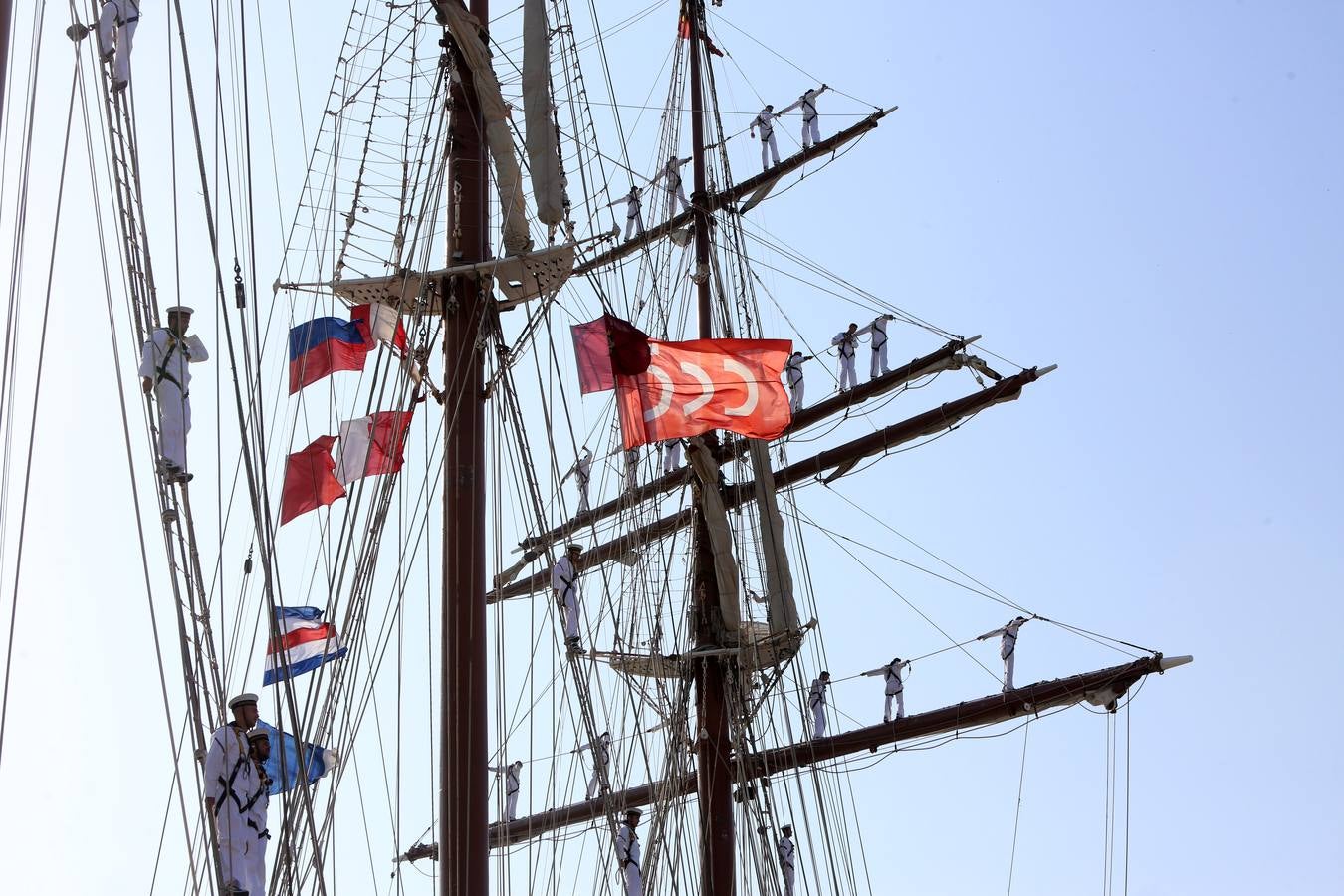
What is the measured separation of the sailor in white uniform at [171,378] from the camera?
10.2 meters

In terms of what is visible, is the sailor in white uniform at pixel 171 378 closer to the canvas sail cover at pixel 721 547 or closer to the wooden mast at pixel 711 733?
the wooden mast at pixel 711 733

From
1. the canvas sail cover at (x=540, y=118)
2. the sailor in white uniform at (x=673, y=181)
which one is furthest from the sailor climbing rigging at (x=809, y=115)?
the canvas sail cover at (x=540, y=118)

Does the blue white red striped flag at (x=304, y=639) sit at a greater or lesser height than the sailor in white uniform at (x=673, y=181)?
lesser

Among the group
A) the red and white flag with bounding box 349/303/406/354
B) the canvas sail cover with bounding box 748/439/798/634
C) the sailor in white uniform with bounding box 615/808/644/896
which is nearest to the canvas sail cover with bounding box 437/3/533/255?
the red and white flag with bounding box 349/303/406/354

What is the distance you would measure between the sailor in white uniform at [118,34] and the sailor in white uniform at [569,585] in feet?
28.9

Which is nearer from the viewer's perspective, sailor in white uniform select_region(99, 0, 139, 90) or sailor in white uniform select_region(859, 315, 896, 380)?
sailor in white uniform select_region(99, 0, 139, 90)

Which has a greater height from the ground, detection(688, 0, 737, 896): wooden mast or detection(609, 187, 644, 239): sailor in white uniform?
detection(609, 187, 644, 239): sailor in white uniform

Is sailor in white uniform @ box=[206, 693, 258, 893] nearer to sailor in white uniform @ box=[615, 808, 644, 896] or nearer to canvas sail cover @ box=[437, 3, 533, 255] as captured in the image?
canvas sail cover @ box=[437, 3, 533, 255]

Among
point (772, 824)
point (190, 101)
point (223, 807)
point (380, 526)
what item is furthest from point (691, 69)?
point (223, 807)

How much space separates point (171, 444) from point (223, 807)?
85.1 inches

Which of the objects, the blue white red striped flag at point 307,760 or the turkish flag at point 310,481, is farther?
the turkish flag at point 310,481

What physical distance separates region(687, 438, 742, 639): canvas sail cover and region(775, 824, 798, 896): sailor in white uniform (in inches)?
126

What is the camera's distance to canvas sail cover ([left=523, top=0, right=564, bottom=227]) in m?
14.4

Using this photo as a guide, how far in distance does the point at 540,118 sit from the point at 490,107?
1.59 ft
